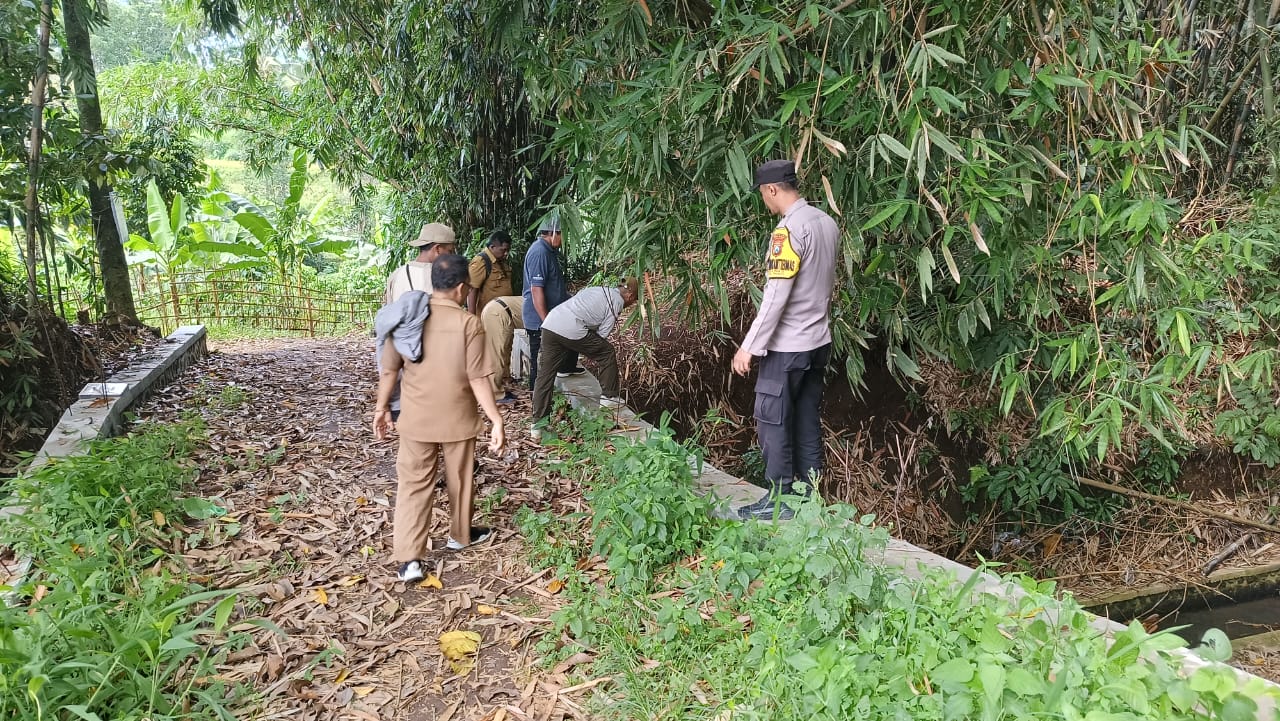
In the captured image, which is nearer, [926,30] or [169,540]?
[926,30]

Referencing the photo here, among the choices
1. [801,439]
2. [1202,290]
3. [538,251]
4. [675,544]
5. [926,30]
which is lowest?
[675,544]

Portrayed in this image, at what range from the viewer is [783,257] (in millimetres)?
2969

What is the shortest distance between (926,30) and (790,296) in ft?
3.89

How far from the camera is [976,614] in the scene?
215cm

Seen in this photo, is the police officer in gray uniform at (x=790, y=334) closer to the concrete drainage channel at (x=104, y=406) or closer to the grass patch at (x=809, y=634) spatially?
the grass patch at (x=809, y=634)

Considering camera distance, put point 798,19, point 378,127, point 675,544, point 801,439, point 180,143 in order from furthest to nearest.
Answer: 1. point 180,143
2. point 378,127
3. point 801,439
4. point 675,544
5. point 798,19

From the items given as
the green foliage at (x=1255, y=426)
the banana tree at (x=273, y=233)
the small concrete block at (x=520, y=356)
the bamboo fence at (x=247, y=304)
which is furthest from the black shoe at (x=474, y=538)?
the bamboo fence at (x=247, y=304)

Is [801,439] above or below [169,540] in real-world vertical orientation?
above

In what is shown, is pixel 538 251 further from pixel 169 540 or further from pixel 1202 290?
pixel 1202 290

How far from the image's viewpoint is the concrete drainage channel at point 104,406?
11.5ft

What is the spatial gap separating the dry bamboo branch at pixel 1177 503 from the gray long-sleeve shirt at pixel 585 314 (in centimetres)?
370

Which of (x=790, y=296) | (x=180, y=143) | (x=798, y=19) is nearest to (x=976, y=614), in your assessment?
(x=790, y=296)

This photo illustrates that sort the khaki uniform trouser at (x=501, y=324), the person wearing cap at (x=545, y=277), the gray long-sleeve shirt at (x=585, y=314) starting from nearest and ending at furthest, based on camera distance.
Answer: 1. the gray long-sleeve shirt at (x=585, y=314)
2. the person wearing cap at (x=545, y=277)
3. the khaki uniform trouser at (x=501, y=324)

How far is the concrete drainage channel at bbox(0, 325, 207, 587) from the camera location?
139 inches
